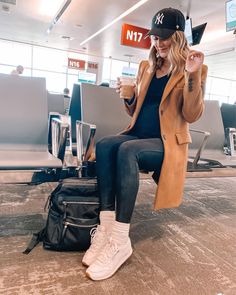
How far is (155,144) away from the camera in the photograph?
138cm

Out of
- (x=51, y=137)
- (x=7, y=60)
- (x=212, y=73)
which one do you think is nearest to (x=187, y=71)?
(x=51, y=137)

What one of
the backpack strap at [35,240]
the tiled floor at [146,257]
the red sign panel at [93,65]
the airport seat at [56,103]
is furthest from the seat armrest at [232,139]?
the red sign panel at [93,65]

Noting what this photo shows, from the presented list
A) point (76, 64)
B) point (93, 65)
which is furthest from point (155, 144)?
point (93, 65)

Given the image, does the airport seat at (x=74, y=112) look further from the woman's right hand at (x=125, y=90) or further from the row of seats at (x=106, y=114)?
the woman's right hand at (x=125, y=90)

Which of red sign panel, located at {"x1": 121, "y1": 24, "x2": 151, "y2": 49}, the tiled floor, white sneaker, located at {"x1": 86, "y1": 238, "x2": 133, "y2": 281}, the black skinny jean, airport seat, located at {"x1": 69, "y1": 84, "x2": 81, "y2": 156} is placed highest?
red sign panel, located at {"x1": 121, "y1": 24, "x2": 151, "y2": 49}

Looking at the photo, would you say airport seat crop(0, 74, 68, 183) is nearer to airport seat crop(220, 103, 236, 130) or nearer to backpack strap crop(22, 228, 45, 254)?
backpack strap crop(22, 228, 45, 254)

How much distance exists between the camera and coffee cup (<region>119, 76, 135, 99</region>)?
158cm

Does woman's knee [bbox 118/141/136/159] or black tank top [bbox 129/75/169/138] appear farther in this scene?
black tank top [bbox 129/75/169/138]

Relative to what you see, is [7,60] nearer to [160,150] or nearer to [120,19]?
[120,19]

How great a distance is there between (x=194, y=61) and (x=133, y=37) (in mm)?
4987

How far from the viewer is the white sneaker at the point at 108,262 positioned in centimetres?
122

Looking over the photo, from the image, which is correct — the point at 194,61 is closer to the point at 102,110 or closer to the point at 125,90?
the point at 125,90

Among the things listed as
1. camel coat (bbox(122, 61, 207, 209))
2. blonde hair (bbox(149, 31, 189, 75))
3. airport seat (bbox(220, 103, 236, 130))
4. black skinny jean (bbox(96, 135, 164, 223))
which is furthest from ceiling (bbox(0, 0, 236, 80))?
black skinny jean (bbox(96, 135, 164, 223))

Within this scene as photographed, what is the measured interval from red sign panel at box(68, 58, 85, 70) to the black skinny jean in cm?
1042
